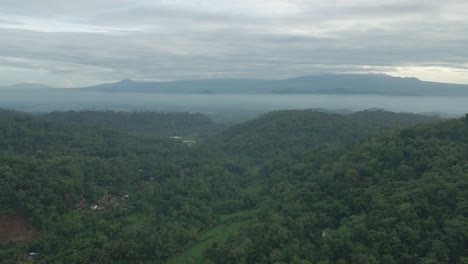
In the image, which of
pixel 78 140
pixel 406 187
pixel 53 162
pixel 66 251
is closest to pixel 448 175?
pixel 406 187

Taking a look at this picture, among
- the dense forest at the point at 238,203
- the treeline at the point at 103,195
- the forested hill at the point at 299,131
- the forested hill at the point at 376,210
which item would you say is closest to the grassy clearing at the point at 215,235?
the dense forest at the point at 238,203

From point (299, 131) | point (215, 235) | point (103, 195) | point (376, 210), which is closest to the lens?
point (376, 210)

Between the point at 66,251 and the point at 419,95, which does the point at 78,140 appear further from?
the point at 419,95

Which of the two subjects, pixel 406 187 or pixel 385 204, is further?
pixel 406 187

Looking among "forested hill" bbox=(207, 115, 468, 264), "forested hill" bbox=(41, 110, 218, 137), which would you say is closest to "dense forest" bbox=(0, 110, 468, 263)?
"forested hill" bbox=(207, 115, 468, 264)

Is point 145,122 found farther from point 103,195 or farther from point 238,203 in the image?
point 238,203

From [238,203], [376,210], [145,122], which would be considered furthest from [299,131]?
[145,122]
